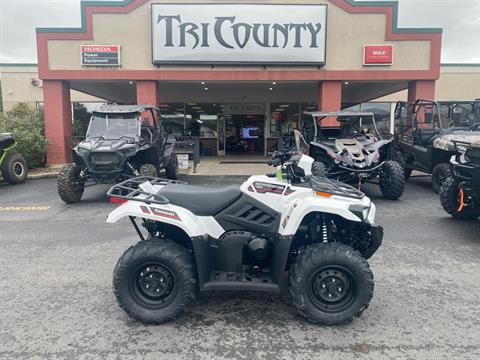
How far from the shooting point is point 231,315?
351 centimetres

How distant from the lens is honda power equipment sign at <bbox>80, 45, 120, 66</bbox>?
13.6 m

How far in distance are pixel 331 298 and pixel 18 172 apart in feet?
35.4

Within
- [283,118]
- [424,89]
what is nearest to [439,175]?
[424,89]

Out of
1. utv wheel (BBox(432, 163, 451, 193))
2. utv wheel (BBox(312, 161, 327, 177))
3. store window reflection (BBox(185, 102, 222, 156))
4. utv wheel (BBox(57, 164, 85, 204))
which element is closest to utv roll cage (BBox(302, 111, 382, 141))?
utv wheel (BBox(312, 161, 327, 177))

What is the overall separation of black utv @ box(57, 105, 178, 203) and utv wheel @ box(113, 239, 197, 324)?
5.25 metres

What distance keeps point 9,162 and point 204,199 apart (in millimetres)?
9706

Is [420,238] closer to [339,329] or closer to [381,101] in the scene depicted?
[339,329]

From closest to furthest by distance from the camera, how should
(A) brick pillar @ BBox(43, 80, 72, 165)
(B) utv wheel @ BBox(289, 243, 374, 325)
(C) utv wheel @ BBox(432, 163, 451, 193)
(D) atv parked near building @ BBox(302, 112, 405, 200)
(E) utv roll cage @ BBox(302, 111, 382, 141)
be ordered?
(B) utv wheel @ BBox(289, 243, 374, 325) → (D) atv parked near building @ BBox(302, 112, 405, 200) → (C) utv wheel @ BBox(432, 163, 451, 193) → (E) utv roll cage @ BBox(302, 111, 382, 141) → (A) brick pillar @ BBox(43, 80, 72, 165)

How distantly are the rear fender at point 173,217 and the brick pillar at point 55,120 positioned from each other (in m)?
12.0

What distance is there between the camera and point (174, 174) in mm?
11859

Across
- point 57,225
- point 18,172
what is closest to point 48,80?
point 18,172

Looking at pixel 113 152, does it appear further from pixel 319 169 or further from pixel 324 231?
pixel 324 231

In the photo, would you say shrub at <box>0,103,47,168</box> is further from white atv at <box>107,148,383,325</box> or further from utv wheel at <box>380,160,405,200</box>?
white atv at <box>107,148,383,325</box>

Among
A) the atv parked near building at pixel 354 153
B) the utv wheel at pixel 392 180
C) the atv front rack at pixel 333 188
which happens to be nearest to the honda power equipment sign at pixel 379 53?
the atv parked near building at pixel 354 153
